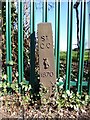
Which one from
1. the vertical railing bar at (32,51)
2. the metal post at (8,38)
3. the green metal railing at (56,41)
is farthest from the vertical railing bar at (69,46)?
the metal post at (8,38)

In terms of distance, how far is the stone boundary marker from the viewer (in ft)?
11.4

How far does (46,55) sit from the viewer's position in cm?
356

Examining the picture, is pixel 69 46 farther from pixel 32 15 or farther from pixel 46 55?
pixel 32 15

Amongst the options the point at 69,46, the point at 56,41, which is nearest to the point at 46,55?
the point at 56,41

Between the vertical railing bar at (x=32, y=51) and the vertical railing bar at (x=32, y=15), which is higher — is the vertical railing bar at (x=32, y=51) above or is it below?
below

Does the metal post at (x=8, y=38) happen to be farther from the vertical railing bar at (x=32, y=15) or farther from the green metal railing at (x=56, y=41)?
the vertical railing bar at (x=32, y=15)

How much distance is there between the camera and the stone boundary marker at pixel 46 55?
3482 mm

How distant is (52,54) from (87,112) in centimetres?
91

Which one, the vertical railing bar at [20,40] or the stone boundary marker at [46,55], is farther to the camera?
the vertical railing bar at [20,40]

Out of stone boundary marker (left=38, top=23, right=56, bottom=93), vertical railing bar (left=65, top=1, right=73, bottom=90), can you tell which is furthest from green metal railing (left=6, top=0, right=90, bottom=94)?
stone boundary marker (left=38, top=23, right=56, bottom=93)

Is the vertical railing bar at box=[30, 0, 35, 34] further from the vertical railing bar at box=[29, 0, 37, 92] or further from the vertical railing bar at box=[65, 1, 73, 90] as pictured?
the vertical railing bar at box=[65, 1, 73, 90]

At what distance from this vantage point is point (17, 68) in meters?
3.95

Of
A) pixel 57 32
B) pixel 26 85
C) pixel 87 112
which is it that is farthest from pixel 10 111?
pixel 57 32

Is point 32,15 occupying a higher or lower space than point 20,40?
higher
